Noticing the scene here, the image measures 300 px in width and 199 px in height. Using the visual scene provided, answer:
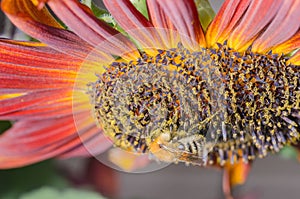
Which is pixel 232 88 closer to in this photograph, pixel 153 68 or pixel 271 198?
pixel 153 68

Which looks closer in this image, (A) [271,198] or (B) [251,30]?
(B) [251,30]

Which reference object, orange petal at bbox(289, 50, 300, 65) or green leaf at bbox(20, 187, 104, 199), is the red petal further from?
green leaf at bbox(20, 187, 104, 199)

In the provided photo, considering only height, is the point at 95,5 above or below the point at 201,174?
above

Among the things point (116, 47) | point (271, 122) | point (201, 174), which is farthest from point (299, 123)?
point (201, 174)

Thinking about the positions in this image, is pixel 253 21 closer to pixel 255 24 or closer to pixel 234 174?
pixel 255 24

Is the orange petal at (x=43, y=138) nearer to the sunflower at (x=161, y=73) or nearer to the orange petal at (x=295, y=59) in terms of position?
the sunflower at (x=161, y=73)

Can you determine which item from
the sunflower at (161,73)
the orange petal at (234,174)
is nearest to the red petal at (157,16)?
the sunflower at (161,73)

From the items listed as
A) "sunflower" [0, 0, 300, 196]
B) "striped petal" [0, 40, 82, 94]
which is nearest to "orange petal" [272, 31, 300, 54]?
"sunflower" [0, 0, 300, 196]
